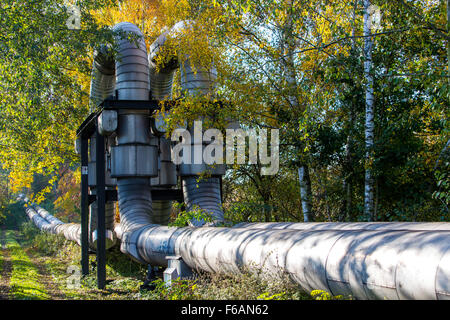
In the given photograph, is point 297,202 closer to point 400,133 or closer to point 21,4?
point 400,133

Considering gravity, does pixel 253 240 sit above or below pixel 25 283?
above

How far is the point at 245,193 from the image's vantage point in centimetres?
1669

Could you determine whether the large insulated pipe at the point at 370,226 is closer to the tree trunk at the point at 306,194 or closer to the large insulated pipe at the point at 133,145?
the large insulated pipe at the point at 133,145

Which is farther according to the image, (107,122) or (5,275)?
(5,275)

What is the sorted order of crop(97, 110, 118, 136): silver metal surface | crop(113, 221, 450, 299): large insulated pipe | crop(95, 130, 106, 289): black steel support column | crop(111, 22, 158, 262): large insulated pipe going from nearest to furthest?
crop(113, 221, 450, 299): large insulated pipe
crop(95, 130, 106, 289): black steel support column
crop(97, 110, 118, 136): silver metal surface
crop(111, 22, 158, 262): large insulated pipe

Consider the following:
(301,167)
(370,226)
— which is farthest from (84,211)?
(370,226)

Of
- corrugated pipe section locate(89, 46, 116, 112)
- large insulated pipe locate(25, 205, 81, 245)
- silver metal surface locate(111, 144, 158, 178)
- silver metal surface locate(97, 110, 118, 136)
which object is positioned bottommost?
large insulated pipe locate(25, 205, 81, 245)

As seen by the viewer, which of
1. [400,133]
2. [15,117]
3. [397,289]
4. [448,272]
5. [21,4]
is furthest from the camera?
[15,117]

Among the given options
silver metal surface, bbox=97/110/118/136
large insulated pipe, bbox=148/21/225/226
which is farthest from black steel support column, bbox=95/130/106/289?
large insulated pipe, bbox=148/21/225/226

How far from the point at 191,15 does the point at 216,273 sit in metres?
7.46

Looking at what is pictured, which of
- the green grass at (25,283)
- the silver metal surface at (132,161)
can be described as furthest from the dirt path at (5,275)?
the silver metal surface at (132,161)

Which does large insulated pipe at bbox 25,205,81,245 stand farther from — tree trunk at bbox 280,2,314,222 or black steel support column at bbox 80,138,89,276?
tree trunk at bbox 280,2,314,222

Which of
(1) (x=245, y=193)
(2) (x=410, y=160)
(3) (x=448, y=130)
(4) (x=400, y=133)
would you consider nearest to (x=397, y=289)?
(3) (x=448, y=130)

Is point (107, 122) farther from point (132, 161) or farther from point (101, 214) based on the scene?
point (101, 214)
